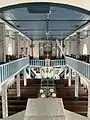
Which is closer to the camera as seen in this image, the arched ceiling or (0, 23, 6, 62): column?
the arched ceiling

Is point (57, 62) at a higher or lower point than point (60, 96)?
higher

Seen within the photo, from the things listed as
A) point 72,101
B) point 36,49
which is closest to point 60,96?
point 72,101

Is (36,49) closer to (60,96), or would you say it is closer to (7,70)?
(60,96)

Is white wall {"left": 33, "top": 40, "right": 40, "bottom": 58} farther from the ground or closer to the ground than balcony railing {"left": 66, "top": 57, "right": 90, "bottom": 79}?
farther from the ground

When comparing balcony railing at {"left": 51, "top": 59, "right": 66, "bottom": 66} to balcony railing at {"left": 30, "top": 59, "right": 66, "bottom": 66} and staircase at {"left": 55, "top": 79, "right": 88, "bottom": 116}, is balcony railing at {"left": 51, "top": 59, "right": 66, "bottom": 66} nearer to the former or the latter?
balcony railing at {"left": 30, "top": 59, "right": 66, "bottom": 66}

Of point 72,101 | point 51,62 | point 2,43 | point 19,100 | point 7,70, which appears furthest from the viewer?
point 51,62

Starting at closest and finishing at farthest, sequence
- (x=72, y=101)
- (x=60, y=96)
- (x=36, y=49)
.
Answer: (x=72, y=101) → (x=60, y=96) → (x=36, y=49)

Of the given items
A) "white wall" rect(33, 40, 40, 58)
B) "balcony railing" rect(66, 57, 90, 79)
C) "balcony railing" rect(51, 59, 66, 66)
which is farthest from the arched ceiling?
"white wall" rect(33, 40, 40, 58)

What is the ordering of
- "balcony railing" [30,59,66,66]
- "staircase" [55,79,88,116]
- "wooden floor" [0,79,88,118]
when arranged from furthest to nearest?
"balcony railing" [30,59,66,66] < "wooden floor" [0,79,88,118] < "staircase" [55,79,88,116]

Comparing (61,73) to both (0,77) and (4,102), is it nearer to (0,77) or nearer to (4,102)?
(4,102)

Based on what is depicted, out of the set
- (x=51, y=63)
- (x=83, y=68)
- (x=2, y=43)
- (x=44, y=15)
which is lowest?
(x=51, y=63)

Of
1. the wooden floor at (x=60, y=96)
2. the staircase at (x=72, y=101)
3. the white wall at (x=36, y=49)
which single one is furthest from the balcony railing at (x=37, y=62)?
the white wall at (x=36, y=49)

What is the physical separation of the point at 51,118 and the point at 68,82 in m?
23.3

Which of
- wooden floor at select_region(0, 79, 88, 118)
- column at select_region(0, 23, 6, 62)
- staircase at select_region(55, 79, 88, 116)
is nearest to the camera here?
column at select_region(0, 23, 6, 62)
